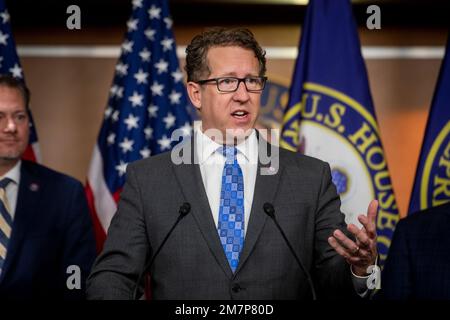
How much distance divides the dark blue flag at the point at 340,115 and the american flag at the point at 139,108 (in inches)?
24.2

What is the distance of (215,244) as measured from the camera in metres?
1.94

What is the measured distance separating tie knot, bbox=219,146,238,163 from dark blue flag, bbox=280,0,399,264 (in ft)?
4.39

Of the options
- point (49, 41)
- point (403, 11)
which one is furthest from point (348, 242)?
point (49, 41)

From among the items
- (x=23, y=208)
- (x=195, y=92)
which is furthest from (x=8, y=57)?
(x=195, y=92)

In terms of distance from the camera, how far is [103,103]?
4.30 m

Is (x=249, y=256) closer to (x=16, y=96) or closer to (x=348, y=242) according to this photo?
(x=348, y=242)

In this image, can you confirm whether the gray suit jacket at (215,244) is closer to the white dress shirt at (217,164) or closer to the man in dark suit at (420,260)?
the white dress shirt at (217,164)

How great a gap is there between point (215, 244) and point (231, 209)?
136mm

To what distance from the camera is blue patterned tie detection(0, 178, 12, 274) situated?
296cm

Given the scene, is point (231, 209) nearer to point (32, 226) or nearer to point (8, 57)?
point (32, 226)

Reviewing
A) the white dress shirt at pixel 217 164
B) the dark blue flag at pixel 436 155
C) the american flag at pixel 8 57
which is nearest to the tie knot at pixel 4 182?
the american flag at pixel 8 57

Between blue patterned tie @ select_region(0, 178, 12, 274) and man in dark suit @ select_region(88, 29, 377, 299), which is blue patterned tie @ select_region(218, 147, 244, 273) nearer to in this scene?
man in dark suit @ select_region(88, 29, 377, 299)

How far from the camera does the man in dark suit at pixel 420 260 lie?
2.53 metres
